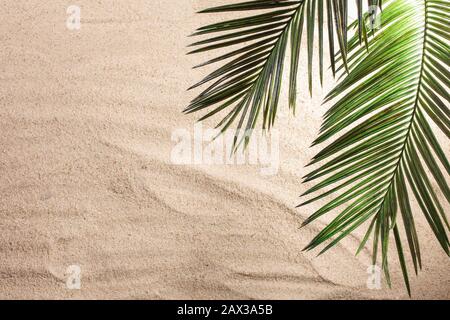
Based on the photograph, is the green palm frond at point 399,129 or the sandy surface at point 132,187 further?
the sandy surface at point 132,187

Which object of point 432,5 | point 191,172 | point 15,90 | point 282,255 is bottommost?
point 282,255

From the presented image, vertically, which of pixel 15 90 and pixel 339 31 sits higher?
pixel 15 90

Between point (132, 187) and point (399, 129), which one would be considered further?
point (132, 187)

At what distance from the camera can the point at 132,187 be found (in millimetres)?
1500

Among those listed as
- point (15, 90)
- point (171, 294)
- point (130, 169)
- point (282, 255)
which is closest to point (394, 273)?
point (282, 255)

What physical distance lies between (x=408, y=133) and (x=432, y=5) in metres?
0.19

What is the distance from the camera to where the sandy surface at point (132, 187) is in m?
1.40

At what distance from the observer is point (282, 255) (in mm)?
1436

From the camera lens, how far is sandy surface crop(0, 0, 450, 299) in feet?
4.60

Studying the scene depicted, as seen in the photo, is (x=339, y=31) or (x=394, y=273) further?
(x=394, y=273)

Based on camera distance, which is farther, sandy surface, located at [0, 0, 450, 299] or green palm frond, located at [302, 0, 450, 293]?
sandy surface, located at [0, 0, 450, 299]
